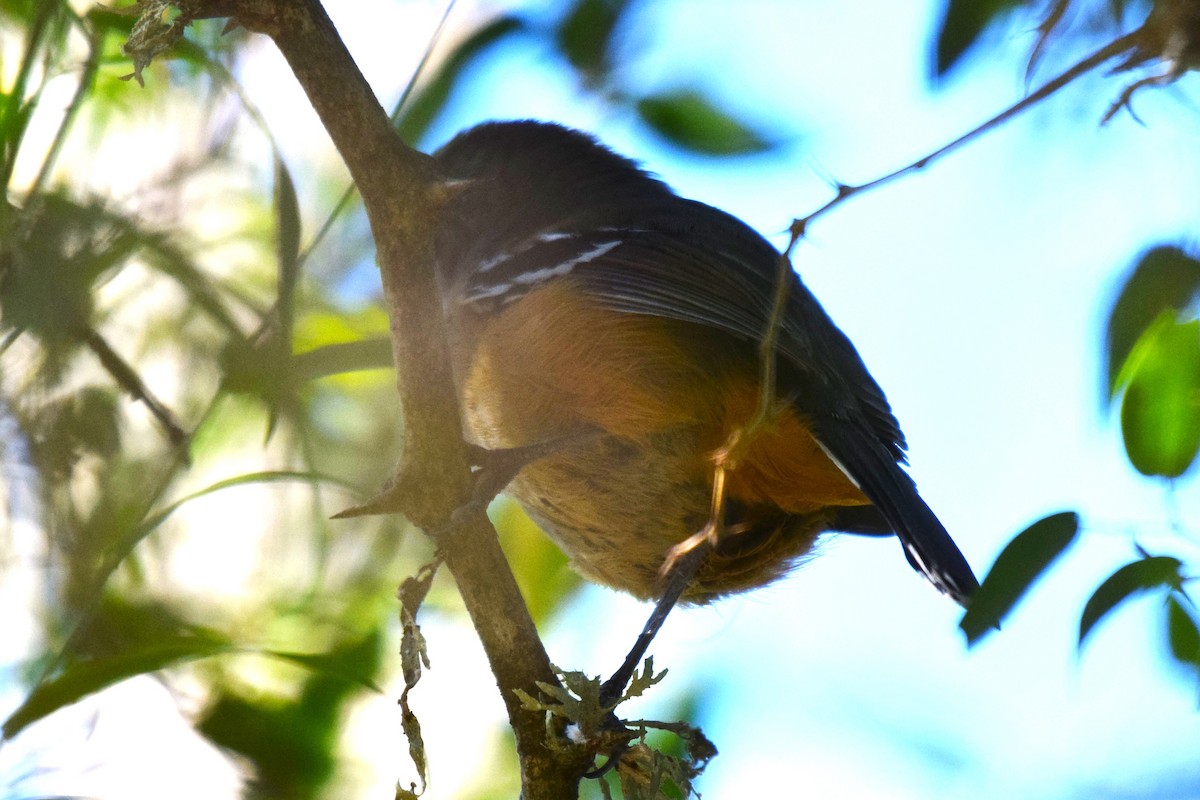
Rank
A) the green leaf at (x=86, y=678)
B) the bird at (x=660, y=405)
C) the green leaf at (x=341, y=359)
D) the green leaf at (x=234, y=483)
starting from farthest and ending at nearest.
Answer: the bird at (x=660, y=405)
the green leaf at (x=341, y=359)
the green leaf at (x=234, y=483)
the green leaf at (x=86, y=678)

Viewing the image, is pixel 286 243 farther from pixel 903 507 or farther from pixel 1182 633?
pixel 1182 633

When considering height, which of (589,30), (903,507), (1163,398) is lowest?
(1163,398)

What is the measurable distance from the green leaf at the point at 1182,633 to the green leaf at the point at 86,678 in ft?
5.68

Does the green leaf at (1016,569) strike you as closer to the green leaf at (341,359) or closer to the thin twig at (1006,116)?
the thin twig at (1006,116)

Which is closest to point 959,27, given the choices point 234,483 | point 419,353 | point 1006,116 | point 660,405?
point 1006,116

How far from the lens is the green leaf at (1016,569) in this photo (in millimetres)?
1716

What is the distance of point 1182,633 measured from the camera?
171 cm

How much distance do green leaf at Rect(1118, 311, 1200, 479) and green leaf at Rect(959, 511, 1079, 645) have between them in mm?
144

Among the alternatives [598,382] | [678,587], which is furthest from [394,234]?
[678,587]

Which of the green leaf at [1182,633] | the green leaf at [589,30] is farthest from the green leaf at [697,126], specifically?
the green leaf at [1182,633]

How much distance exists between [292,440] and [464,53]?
103 cm

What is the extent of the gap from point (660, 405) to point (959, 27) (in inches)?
53.9

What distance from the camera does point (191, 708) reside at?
290 centimetres

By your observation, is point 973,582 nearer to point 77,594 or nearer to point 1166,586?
point 1166,586
